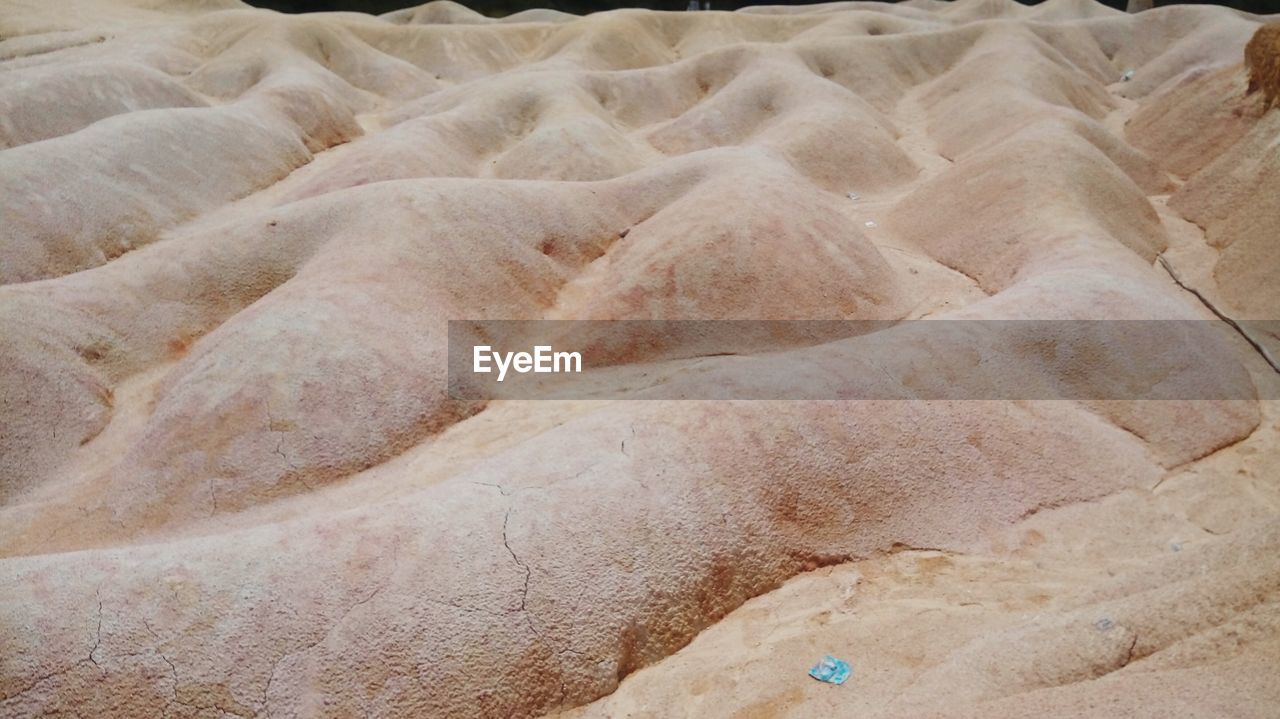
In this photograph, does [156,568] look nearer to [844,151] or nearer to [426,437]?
[426,437]

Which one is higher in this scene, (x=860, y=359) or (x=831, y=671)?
(x=860, y=359)

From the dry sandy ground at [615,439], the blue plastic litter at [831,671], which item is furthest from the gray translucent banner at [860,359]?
the blue plastic litter at [831,671]

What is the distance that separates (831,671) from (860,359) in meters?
3.14

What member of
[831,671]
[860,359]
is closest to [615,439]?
[831,671]

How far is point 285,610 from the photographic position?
4.72m

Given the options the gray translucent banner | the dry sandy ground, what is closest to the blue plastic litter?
the dry sandy ground

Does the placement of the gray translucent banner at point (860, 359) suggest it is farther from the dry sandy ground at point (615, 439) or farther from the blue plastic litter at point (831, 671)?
the blue plastic litter at point (831, 671)

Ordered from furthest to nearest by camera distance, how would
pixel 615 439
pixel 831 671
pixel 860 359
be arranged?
pixel 860 359, pixel 615 439, pixel 831 671

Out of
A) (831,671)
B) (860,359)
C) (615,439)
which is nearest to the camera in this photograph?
(831,671)

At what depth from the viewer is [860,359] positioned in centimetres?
737

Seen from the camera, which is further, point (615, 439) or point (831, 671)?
point (615, 439)

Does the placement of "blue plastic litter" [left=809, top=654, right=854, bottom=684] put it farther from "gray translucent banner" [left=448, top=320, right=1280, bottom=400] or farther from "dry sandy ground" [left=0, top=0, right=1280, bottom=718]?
"gray translucent banner" [left=448, top=320, right=1280, bottom=400]

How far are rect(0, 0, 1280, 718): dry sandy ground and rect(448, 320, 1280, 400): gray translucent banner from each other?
0.10 metres

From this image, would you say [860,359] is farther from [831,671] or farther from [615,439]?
[831,671]
